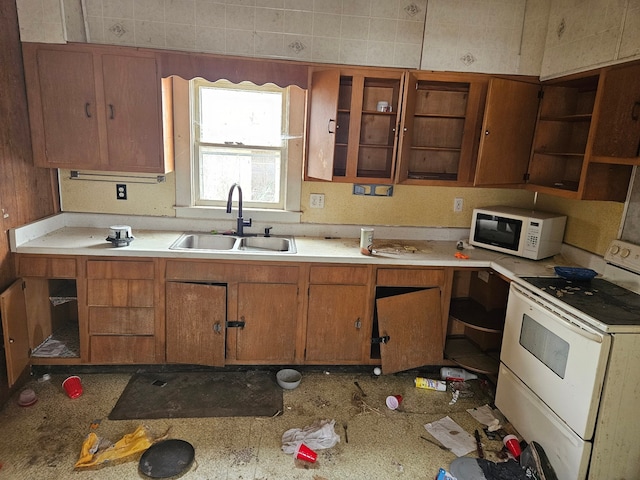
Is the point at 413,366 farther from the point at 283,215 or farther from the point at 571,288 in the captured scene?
the point at 283,215

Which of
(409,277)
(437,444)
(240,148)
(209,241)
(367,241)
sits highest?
(240,148)

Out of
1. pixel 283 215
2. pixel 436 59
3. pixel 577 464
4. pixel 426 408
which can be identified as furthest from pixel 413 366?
pixel 436 59

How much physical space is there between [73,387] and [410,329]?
7.07ft

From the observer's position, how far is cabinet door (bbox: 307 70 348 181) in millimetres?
2730

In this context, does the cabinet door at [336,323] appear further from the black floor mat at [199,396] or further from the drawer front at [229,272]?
the black floor mat at [199,396]

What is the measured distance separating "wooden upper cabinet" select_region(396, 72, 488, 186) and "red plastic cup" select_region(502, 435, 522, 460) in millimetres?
1643

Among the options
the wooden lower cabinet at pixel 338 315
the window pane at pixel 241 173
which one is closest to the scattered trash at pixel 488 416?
the wooden lower cabinet at pixel 338 315

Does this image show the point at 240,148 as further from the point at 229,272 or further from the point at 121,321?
the point at 121,321

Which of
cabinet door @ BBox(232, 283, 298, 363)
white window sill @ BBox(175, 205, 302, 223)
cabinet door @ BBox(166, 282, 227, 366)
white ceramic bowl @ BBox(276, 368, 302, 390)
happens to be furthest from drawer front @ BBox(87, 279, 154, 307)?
white ceramic bowl @ BBox(276, 368, 302, 390)

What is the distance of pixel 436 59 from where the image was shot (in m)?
2.84

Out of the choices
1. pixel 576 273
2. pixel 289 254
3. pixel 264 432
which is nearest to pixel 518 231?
pixel 576 273

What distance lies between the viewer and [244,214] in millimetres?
3139

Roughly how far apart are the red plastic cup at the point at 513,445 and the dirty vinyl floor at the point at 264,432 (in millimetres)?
58

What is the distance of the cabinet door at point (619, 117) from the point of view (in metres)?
2.16
